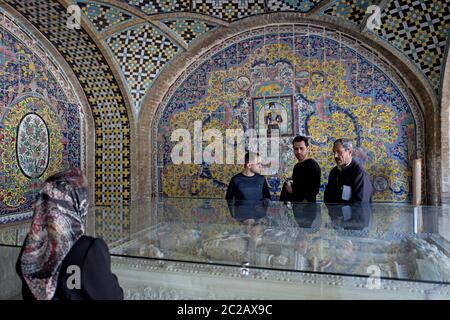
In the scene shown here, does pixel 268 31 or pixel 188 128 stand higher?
pixel 268 31

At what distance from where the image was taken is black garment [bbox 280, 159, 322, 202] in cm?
402

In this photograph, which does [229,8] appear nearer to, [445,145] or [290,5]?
[290,5]

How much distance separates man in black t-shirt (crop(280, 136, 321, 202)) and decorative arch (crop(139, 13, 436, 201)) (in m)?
2.13

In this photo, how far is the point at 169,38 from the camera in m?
6.29

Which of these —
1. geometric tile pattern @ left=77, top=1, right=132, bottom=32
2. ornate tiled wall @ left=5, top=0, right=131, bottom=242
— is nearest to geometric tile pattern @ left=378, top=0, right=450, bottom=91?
geometric tile pattern @ left=77, top=1, right=132, bottom=32

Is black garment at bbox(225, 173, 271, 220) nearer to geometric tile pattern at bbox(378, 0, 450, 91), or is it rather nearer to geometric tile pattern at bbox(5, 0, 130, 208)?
geometric tile pattern at bbox(5, 0, 130, 208)

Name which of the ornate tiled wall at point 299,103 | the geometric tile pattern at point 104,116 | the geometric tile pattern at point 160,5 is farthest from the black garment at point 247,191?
the geometric tile pattern at point 160,5

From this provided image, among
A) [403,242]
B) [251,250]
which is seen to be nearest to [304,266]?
[251,250]

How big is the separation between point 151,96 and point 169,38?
1125mm

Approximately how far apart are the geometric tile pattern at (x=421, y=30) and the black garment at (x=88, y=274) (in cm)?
542

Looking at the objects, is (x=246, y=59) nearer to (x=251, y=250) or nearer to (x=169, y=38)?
(x=169, y=38)

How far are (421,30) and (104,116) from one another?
555 cm

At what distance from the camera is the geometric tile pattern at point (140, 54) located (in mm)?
6121
